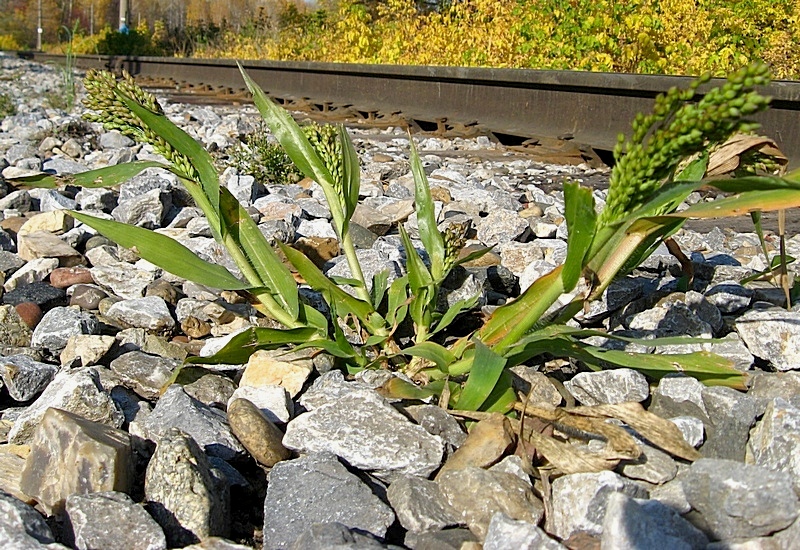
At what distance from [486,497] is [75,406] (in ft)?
2.89

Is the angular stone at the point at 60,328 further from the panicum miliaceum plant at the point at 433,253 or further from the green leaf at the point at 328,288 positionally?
the green leaf at the point at 328,288

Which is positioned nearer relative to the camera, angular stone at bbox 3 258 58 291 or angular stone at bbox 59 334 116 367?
angular stone at bbox 59 334 116 367

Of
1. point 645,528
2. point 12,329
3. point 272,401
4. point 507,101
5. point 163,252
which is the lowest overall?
point 12,329

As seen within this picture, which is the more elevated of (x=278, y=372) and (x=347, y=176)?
(x=347, y=176)

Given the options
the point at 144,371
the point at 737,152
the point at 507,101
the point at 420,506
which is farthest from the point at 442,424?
the point at 507,101

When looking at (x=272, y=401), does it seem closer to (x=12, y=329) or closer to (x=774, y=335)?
(x=12, y=329)

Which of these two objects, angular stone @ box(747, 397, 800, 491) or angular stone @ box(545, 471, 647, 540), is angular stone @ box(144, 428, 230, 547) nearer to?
angular stone @ box(545, 471, 647, 540)

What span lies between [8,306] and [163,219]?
956 millimetres

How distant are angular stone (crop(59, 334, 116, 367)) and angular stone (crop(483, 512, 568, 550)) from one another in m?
1.24

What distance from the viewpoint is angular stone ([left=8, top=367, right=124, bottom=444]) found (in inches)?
66.7

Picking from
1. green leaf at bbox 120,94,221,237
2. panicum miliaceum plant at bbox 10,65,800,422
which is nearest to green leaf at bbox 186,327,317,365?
panicum miliaceum plant at bbox 10,65,800,422

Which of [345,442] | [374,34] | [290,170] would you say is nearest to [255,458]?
[345,442]

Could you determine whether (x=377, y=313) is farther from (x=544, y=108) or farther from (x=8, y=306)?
(x=544, y=108)

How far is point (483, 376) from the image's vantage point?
1557mm
